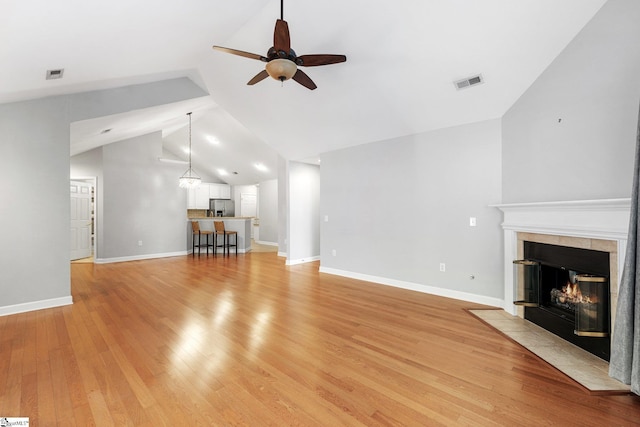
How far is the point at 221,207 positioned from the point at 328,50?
918 cm

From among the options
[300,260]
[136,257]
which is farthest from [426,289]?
[136,257]

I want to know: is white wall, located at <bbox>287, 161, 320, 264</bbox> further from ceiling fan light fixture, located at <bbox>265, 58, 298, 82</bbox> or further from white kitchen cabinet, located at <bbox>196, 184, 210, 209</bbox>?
white kitchen cabinet, located at <bbox>196, 184, 210, 209</bbox>

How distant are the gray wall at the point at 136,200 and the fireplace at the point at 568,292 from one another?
8.16 metres

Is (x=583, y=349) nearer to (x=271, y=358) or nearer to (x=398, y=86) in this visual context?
(x=271, y=358)

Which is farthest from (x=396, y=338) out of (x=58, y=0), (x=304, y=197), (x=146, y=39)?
(x=304, y=197)

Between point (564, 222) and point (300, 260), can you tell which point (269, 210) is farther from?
point (564, 222)

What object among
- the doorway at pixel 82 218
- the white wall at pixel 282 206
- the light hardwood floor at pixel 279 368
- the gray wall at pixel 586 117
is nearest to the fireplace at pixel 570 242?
the gray wall at pixel 586 117

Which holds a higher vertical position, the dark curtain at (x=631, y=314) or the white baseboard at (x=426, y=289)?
the dark curtain at (x=631, y=314)

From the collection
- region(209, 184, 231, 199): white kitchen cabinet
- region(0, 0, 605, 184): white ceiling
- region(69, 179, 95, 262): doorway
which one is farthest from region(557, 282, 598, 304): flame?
region(209, 184, 231, 199): white kitchen cabinet

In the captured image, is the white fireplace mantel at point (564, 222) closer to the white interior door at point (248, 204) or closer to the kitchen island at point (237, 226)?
the kitchen island at point (237, 226)

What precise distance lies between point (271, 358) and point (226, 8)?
144 inches

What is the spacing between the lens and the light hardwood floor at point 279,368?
5.62 feet

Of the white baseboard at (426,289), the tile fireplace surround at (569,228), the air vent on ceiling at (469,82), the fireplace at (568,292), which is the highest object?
the air vent on ceiling at (469,82)

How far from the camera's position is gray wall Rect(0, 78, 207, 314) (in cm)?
349
